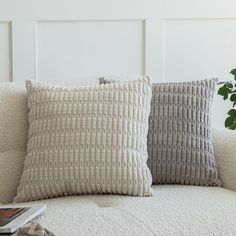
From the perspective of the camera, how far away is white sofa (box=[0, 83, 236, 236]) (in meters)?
1.31

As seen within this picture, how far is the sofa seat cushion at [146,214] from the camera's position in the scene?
129 centimetres

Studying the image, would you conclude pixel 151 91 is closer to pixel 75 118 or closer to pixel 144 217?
pixel 75 118

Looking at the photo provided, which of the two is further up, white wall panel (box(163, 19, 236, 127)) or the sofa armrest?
white wall panel (box(163, 19, 236, 127))

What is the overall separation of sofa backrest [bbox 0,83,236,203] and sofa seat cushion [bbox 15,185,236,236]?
0.58 ft

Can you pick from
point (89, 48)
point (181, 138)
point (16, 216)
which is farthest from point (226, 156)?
point (89, 48)

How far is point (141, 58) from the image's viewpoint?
2.50 metres

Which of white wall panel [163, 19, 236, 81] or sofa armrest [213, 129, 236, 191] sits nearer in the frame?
sofa armrest [213, 129, 236, 191]

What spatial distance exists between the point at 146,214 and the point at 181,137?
1.60ft

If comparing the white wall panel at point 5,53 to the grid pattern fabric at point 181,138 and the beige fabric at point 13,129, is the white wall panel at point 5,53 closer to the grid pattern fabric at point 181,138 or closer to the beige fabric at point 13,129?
the beige fabric at point 13,129

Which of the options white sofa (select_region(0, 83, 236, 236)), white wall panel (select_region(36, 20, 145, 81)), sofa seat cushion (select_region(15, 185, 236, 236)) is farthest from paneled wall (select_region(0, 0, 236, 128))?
sofa seat cushion (select_region(15, 185, 236, 236))

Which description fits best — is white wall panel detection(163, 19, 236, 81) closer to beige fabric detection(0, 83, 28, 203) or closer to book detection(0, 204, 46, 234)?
beige fabric detection(0, 83, 28, 203)

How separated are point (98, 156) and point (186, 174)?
33cm

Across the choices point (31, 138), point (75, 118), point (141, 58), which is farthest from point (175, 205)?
point (141, 58)

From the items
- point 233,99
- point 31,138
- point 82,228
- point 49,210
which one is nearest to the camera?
point 82,228
